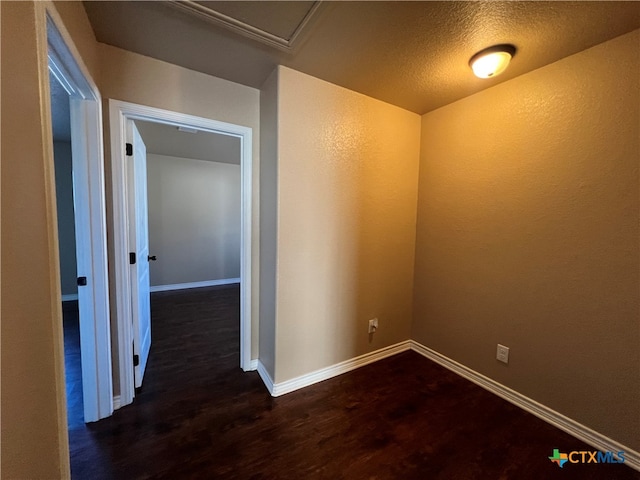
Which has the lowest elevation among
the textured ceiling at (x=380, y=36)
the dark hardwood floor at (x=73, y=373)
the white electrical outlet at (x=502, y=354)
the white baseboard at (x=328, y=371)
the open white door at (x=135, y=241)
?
the dark hardwood floor at (x=73, y=373)

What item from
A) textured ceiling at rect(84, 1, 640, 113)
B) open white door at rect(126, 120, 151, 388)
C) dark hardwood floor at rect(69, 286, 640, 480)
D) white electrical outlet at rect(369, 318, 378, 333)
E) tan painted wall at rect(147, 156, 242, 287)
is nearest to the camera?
textured ceiling at rect(84, 1, 640, 113)

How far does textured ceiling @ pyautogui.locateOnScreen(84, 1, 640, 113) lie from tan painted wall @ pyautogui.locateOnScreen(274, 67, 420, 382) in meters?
0.26

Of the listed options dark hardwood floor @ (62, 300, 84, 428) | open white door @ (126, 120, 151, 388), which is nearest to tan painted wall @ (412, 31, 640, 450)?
→ open white door @ (126, 120, 151, 388)

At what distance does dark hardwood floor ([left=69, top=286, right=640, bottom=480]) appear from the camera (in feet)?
4.51

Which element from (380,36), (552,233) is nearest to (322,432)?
(552,233)

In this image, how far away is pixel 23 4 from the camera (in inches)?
28.9

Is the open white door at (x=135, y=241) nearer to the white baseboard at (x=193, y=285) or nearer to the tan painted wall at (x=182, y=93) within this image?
the tan painted wall at (x=182, y=93)

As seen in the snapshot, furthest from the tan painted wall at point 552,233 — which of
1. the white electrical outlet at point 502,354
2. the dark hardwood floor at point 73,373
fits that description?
the dark hardwood floor at point 73,373

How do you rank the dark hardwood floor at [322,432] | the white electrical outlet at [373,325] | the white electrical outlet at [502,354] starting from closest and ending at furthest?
the dark hardwood floor at [322,432], the white electrical outlet at [502,354], the white electrical outlet at [373,325]

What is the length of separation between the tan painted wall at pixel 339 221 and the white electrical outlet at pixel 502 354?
835 millimetres

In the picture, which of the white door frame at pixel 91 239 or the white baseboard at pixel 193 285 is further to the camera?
the white baseboard at pixel 193 285

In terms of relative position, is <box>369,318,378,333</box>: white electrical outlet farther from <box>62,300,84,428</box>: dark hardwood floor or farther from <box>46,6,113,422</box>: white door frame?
<box>62,300,84,428</box>: dark hardwood floor

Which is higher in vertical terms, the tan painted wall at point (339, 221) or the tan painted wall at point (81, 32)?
the tan painted wall at point (81, 32)

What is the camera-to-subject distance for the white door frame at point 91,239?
4.72 feet
